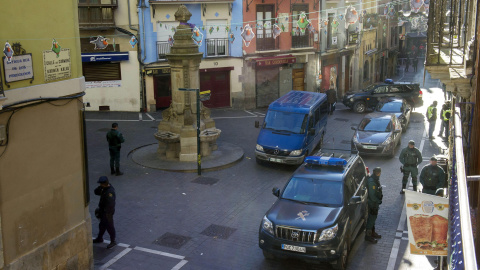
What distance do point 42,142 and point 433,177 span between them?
30.6 ft

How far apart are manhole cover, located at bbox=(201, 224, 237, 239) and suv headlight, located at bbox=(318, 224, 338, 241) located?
306cm

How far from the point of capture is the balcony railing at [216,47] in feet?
99.2

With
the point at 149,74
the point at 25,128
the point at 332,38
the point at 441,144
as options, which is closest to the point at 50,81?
the point at 25,128

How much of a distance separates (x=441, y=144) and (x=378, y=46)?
88.2ft

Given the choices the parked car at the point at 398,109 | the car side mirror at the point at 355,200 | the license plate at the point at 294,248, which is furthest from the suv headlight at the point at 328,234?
the parked car at the point at 398,109

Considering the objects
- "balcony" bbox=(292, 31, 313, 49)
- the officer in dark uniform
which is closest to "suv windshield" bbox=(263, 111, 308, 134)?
the officer in dark uniform

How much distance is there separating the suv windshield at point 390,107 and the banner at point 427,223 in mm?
17914

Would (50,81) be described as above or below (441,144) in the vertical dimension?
above

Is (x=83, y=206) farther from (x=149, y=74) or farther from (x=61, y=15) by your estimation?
(x=149, y=74)

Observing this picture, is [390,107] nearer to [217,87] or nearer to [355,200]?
[217,87]

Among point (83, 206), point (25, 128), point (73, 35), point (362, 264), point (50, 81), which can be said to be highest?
point (73, 35)

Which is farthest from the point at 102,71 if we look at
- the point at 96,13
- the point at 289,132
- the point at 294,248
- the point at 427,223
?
the point at 427,223

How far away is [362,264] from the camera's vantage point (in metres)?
11.4

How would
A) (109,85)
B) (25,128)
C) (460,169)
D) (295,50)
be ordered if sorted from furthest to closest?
1. (295,50)
2. (109,85)
3. (25,128)
4. (460,169)
